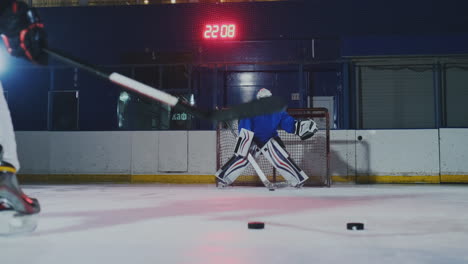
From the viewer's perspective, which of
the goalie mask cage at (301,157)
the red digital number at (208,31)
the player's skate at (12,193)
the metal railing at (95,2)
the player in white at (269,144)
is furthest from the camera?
the metal railing at (95,2)

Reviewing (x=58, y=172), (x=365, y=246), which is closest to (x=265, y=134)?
(x=58, y=172)

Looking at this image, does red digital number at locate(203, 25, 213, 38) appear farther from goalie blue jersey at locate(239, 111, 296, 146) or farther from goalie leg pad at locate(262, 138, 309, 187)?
goalie leg pad at locate(262, 138, 309, 187)

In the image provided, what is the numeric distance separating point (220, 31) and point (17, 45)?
27.0 ft

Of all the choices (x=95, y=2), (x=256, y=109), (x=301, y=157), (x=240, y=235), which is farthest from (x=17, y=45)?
(x=95, y=2)

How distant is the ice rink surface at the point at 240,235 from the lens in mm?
2090

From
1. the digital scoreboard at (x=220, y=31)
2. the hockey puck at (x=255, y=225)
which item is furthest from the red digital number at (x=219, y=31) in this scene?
the hockey puck at (x=255, y=225)

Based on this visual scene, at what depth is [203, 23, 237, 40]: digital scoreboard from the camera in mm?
10500

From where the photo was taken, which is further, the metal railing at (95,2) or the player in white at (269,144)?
the metal railing at (95,2)

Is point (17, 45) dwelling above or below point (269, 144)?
above

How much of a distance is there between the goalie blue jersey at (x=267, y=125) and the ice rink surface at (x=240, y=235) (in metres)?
2.50

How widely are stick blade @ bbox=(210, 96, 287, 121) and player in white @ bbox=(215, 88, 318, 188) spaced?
4520 mm

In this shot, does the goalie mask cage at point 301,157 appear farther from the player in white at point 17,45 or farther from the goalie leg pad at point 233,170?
the player in white at point 17,45

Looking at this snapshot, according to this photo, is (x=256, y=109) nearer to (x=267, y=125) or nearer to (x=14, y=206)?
(x=14, y=206)

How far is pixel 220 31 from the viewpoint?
10602 millimetres
